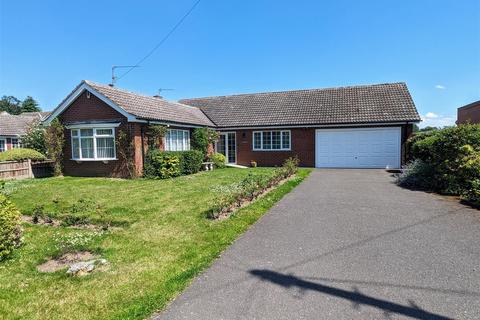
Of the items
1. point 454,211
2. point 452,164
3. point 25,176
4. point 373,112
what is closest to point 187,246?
point 454,211

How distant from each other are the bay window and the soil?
11.4 metres

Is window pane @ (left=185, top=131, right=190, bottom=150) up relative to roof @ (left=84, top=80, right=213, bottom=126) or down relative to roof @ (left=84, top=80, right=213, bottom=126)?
down

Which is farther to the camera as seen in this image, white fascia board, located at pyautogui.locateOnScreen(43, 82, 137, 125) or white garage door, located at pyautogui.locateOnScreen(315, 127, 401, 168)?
white garage door, located at pyautogui.locateOnScreen(315, 127, 401, 168)

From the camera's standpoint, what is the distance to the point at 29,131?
836 inches

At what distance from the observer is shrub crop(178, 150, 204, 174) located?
17188 mm

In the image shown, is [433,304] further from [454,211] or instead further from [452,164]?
[452,164]

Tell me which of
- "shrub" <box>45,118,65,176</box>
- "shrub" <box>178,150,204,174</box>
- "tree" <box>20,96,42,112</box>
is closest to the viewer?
"shrub" <box>45,118,65,176</box>

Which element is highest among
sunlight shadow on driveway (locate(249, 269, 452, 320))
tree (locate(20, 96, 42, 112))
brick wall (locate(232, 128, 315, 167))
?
tree (locate(20, 96, 42, 112))

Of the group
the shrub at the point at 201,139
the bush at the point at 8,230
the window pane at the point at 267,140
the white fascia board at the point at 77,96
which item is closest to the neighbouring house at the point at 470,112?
the window pane at the point at 267,140

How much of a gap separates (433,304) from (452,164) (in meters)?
8.59

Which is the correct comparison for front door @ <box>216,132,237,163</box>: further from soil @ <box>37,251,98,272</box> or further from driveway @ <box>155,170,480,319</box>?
soil @ <box>37,251,98,272</box>

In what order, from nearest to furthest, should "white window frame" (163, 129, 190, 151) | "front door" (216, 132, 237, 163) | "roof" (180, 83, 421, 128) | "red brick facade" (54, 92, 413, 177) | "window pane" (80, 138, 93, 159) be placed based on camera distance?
1. "red brick facade" (54, 92, 413, 177)
2. "window pane" (80, 138, 93, 159)
3. "white window frame" (163, 129, 190, 151)
4. "roof" (180, 83, 421, 128)
5. "front door" (216, 132, 237, 163)

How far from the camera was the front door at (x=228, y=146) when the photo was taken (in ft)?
76.5

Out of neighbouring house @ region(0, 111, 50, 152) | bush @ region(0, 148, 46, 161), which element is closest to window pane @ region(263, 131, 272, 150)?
bush @ region(0, 148, 46, 161)
